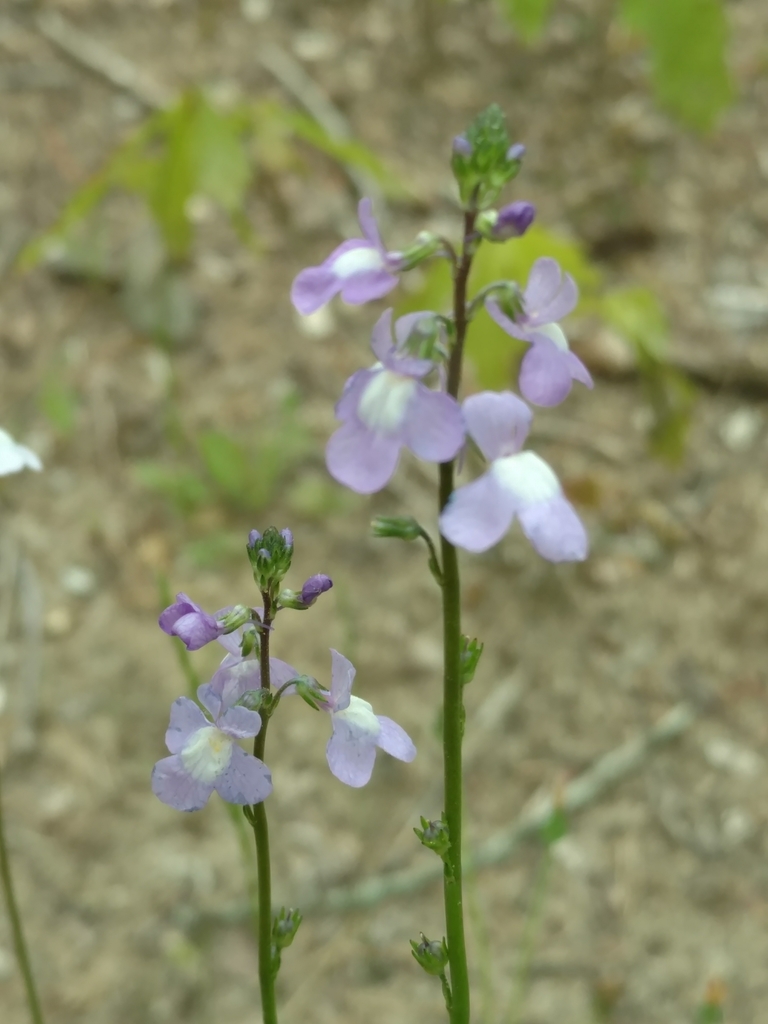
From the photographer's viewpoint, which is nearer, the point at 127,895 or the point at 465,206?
the point at 465,206

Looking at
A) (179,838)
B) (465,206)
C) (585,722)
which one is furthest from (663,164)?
(465,206)

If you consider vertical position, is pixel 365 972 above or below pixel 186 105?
below

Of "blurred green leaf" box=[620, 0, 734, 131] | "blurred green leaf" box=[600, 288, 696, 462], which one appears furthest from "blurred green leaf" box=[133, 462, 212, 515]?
"blurred green leaf" box=[620, 0, 734, 131]

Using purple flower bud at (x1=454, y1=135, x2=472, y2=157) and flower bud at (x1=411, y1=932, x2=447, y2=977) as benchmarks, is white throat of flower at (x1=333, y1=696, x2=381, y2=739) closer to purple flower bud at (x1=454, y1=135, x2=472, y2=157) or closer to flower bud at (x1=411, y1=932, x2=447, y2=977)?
flower bud at (x1=411, y1=932, x2=447, y2=977)

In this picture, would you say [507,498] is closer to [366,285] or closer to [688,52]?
[366,285]

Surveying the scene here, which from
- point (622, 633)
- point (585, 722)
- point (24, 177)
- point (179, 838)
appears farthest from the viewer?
point (24, 177)

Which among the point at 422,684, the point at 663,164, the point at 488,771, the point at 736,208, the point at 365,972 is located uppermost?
the point at 663,164

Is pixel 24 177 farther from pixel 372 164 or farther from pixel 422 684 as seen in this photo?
pixel 422 684

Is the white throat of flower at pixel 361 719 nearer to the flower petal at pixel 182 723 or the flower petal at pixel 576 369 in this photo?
the flower petal at pixel 182 723
